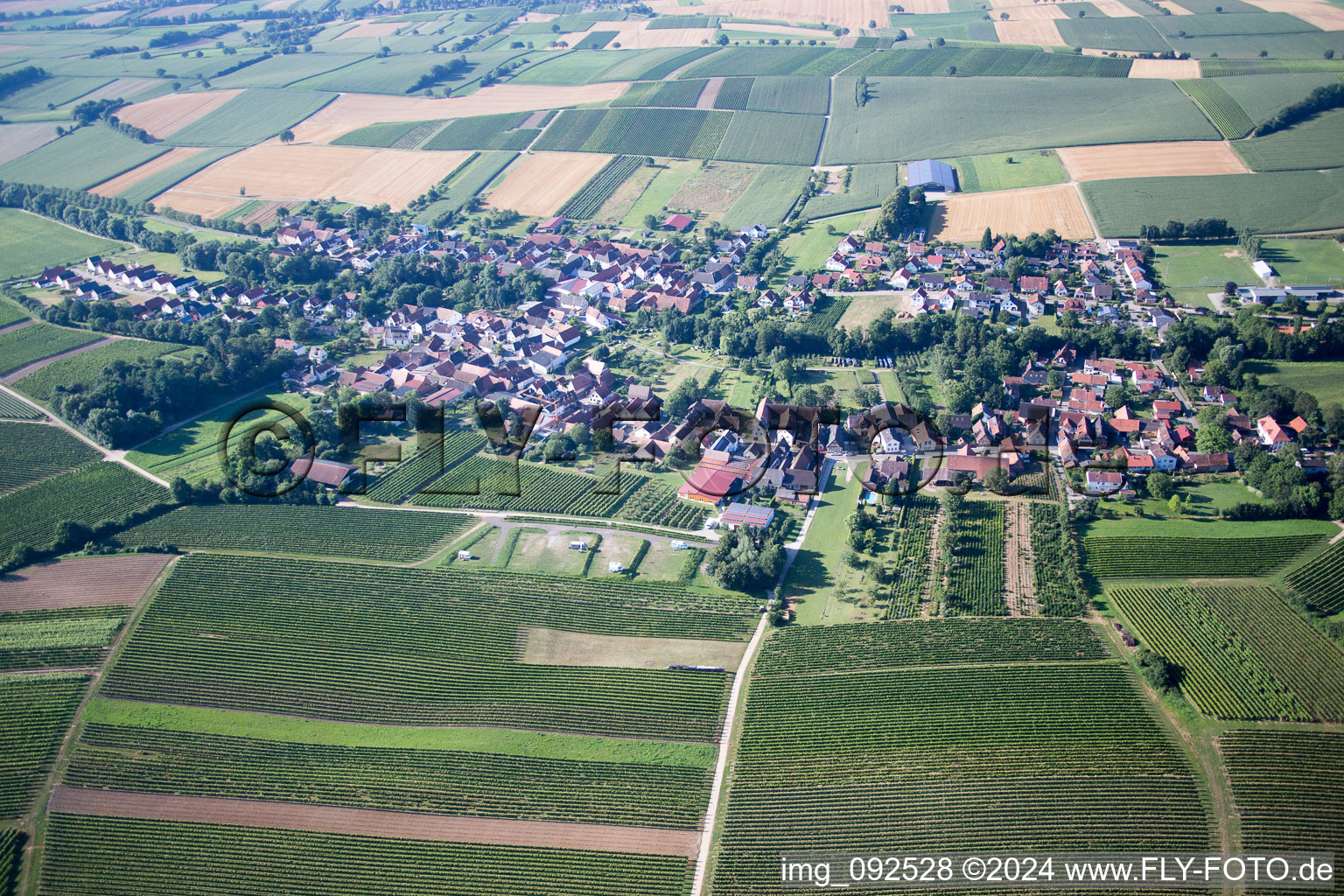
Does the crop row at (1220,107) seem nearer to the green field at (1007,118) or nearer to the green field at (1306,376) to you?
the green field at (1007,118)

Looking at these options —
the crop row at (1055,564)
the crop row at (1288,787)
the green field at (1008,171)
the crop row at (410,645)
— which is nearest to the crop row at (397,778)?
the crop row at (410,645)

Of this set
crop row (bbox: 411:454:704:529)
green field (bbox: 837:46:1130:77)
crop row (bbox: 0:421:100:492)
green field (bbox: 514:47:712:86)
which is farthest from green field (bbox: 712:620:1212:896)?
green field (bbox: 514:47:712:86)

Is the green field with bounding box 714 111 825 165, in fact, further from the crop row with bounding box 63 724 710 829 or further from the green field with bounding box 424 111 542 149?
the crop row with bounding box 63 724 710 829

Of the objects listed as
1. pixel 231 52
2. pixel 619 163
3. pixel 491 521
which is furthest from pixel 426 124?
pixel 491 521

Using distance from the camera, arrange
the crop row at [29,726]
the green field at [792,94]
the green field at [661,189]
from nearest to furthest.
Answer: the crop row at [29,726] < the green field at [661,189] < the green field at [792,94]

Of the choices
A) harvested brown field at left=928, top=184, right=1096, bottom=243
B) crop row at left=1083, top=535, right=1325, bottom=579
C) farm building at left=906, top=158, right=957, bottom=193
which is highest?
farm building at left=906, top=158, right=957, bottom=193

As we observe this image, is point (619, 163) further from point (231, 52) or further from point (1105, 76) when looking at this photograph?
point (231, 52)
